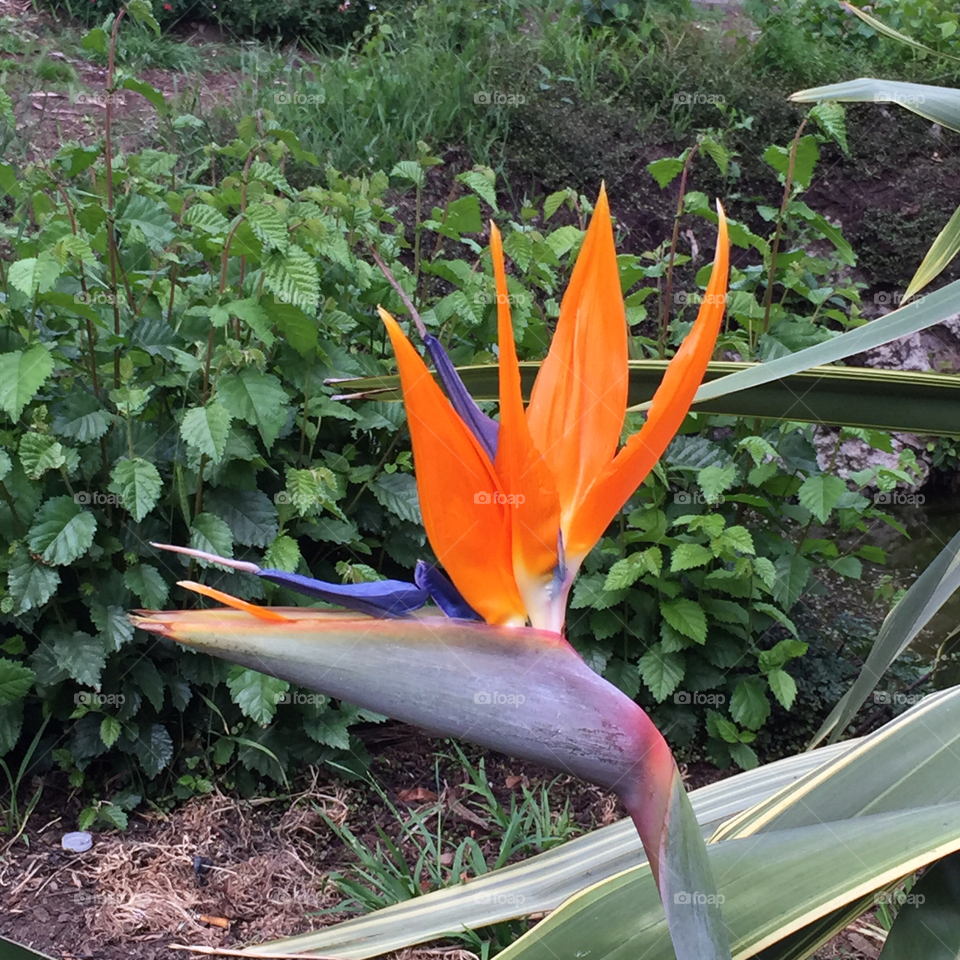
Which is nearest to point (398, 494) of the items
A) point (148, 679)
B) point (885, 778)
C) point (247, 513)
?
point (247, 513)

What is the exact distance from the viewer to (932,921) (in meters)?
0.51

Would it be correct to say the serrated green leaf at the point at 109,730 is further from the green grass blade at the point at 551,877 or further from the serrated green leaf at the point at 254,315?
the green grass blade at the point at 551,877

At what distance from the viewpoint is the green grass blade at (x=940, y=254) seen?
98 centimetres

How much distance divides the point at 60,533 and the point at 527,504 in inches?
44.4

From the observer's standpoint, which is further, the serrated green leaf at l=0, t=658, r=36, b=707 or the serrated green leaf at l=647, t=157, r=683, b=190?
the serrated green leaf at l=647, t=157, r=683, b=190

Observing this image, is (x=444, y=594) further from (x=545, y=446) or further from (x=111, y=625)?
(x=111, y=625)

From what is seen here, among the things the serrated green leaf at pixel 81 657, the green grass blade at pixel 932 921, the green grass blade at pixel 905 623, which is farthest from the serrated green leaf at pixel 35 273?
the green grass blade at pixel 932 921

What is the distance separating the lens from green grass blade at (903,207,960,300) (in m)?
0.98

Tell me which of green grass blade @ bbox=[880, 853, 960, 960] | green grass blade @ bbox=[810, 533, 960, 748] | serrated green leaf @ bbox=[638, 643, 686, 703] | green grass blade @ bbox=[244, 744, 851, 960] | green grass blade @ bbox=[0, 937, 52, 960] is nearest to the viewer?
green grass blade @ bbox=[0, 937, 52, 960]

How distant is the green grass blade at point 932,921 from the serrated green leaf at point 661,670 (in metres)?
1.15

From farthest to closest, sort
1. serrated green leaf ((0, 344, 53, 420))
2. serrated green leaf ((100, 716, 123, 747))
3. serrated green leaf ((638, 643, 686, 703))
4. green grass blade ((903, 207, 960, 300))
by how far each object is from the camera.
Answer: serrated green leaf ((638, 643, 686, 703)) < serrated green leaf ((100, 716, 123, 747)) < serrated green leaf ((0, 344, 53, 420)) < green grass blade ((903, 207, 960, 300))

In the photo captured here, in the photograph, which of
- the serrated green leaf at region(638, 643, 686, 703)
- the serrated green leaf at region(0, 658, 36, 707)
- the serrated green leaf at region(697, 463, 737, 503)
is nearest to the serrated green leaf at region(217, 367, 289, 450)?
the serrated green leaf at region(0, 658, 36, 707)

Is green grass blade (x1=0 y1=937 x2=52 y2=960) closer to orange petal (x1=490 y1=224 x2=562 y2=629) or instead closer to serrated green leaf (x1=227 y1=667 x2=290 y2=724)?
orange petal (x1=490 y1=224 x2=562 y2=629)

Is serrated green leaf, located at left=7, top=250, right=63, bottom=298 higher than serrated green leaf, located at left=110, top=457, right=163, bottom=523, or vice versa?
serrated green leaf, located at left=7, top=250, right=63, bottom=298
